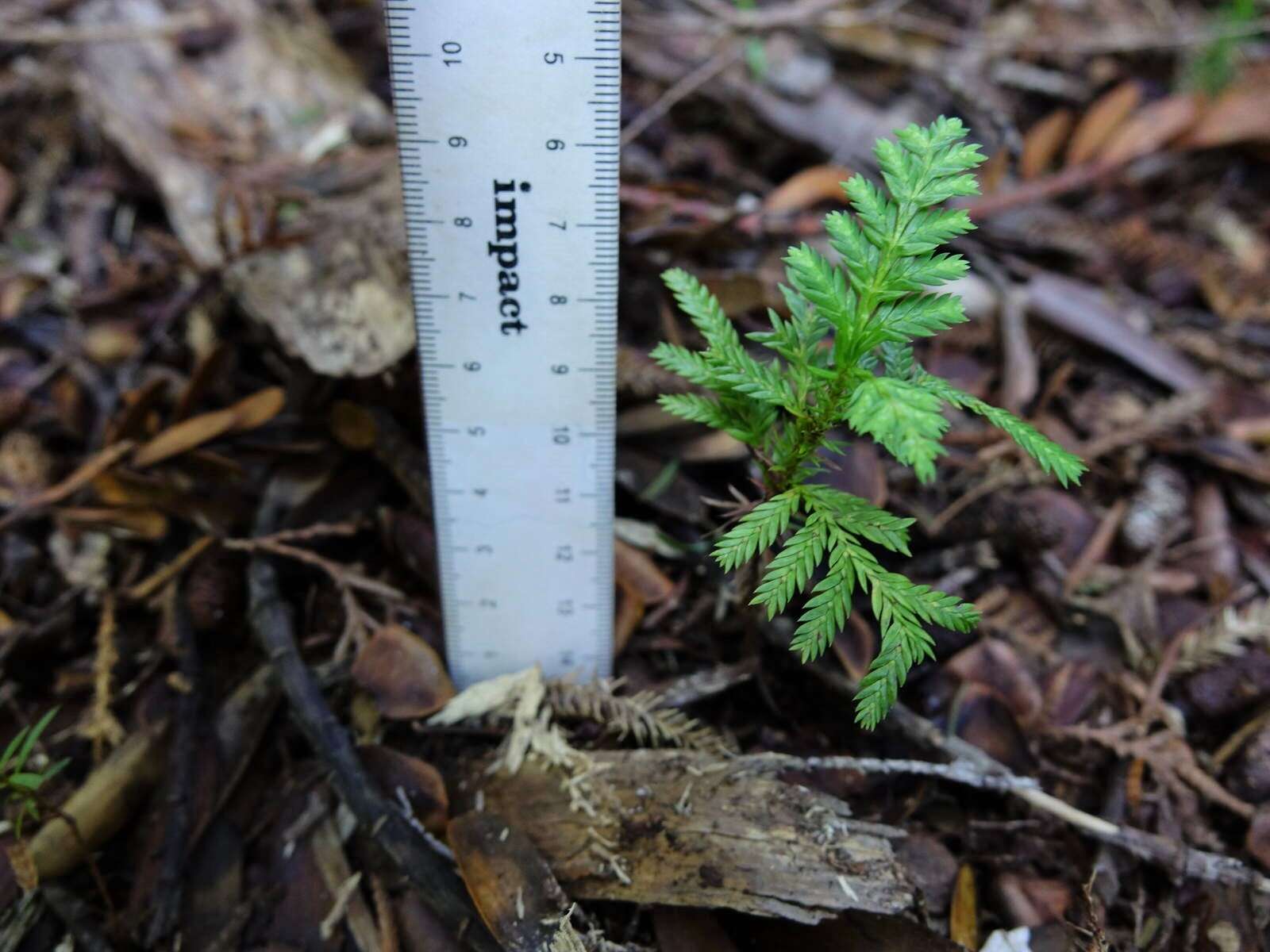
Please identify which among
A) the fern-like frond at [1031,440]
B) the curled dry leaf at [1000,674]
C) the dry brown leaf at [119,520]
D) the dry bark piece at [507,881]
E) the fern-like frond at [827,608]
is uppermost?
the fern-like frond at [1031,440]

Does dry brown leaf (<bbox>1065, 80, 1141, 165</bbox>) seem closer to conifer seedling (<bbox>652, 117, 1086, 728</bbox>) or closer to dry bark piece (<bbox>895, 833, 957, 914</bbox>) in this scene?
conifer seedling (<bbox>652, 117, 1086, 728</bbox>)

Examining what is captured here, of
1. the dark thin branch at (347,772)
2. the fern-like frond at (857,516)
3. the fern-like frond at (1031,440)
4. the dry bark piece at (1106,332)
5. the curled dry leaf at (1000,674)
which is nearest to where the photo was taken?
the fern-like frond at (1031,440)

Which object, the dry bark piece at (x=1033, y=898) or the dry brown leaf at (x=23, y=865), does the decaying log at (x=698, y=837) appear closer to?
the dry bark piece at (x=1033, y=898)

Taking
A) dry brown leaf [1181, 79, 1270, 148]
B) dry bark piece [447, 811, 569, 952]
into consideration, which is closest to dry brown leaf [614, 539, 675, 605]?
dry bark piece [447, 811, 569, 952]

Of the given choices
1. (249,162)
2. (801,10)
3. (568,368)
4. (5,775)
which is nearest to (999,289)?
(801,10)

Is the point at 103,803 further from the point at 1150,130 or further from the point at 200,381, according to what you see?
the point at 1150,130

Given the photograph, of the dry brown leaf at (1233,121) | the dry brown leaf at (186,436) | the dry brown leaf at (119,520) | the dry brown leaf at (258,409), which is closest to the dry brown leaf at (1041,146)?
the dry brown leaf at (1233,121)

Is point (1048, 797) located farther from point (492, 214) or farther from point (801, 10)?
point (801, 10)

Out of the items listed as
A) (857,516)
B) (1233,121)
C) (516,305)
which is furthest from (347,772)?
(1233,121)
